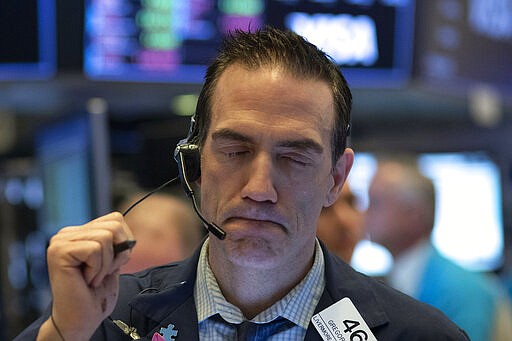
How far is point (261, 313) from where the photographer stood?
1.96 meters

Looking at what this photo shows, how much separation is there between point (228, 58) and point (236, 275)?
1.47 feet

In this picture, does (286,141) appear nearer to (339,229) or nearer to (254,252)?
(254,252)

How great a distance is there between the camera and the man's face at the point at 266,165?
1.88 meters

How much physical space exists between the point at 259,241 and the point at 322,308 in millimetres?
211

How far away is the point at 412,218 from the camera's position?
420cm

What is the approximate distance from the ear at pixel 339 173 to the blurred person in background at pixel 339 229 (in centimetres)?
129

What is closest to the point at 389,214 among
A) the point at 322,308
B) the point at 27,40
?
the point at 27,40

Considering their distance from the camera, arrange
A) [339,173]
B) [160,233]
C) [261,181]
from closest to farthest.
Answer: [261,181]
[339,173]
[160,233]

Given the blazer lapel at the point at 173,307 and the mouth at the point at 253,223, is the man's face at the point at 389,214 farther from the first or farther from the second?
the mouth at the point at 253,223

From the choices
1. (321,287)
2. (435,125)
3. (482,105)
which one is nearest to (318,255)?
(321,287)

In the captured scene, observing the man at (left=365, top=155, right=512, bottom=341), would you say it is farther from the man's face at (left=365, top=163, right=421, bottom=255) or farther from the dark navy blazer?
the dark navy blazer

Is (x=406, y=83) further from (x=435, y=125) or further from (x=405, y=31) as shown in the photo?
(x=435, y=125)

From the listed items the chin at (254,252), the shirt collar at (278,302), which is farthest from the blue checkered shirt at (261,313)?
the chin at (254,252)

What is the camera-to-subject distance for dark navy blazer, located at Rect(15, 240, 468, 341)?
6.37ft
